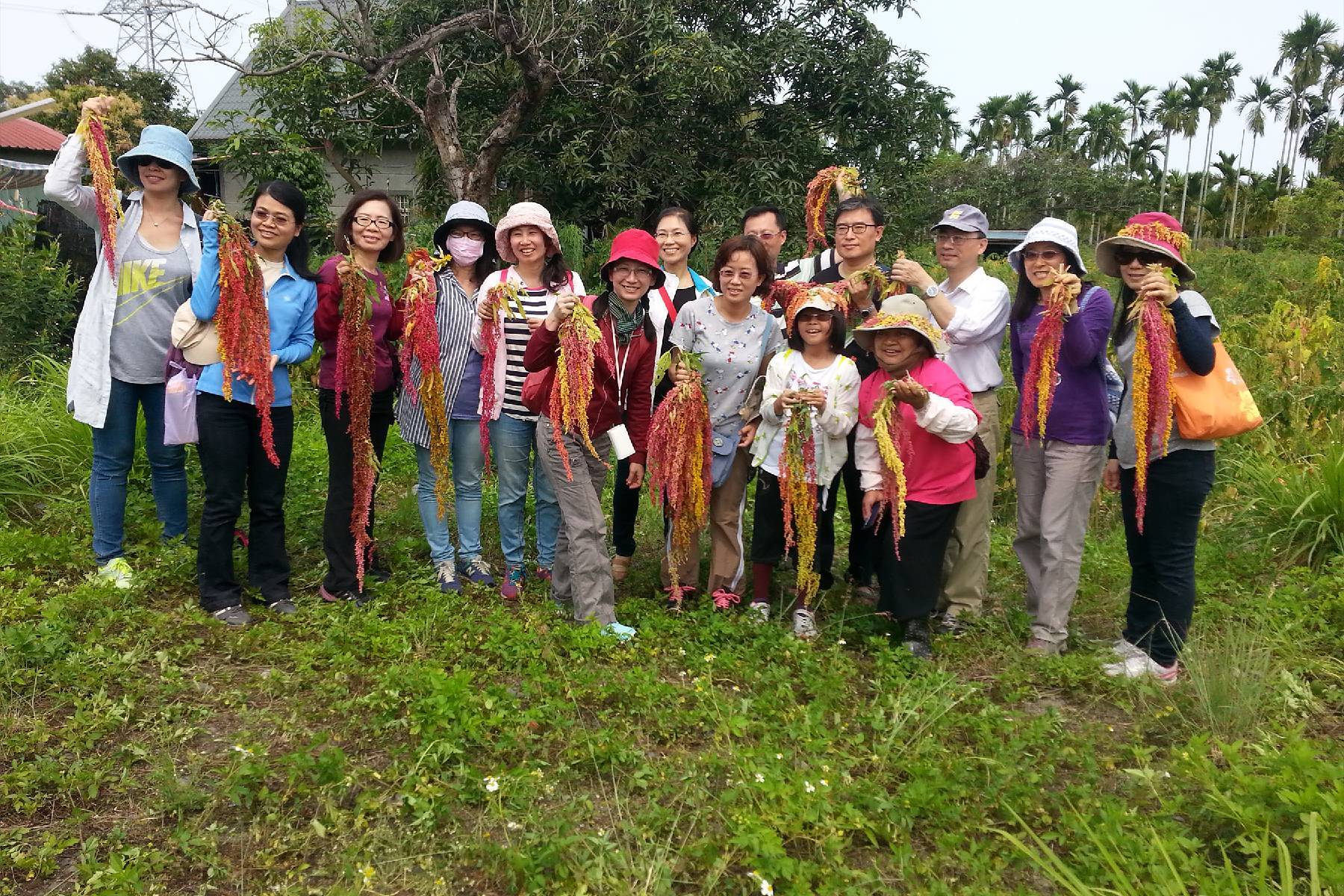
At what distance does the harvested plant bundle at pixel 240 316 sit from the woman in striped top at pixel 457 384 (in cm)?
69

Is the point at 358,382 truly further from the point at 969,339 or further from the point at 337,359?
the point at 969,339

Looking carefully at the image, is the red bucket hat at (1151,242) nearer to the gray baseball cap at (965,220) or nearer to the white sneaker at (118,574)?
the gray baseball cap at (965,220)

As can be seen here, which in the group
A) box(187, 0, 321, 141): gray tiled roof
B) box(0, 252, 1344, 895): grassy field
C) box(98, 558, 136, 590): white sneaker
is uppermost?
box(187, 0, 321, 141): gray tiled roof

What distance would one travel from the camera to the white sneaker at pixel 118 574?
425 centimetres

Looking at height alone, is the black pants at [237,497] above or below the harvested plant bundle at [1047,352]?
below

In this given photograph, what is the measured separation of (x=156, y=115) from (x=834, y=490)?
28.0m

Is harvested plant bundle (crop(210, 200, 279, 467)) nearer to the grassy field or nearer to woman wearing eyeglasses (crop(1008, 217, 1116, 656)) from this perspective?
the grassy field

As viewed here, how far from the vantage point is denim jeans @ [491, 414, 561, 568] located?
14.6 ft

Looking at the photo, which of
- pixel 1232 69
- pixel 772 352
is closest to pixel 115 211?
pixel 772 352

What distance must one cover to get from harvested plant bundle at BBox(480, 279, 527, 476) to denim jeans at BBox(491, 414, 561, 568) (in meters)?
0.11

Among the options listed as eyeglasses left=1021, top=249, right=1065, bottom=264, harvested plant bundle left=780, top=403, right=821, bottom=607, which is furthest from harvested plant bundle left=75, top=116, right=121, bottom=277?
eyeglasses left=1021, top=249, right=1065, bottom=264

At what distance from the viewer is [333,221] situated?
12.5m

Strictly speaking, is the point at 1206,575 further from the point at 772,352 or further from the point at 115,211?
the point at 115,211

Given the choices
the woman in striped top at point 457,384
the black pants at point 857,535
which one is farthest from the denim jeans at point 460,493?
the black pants at point 857,535
